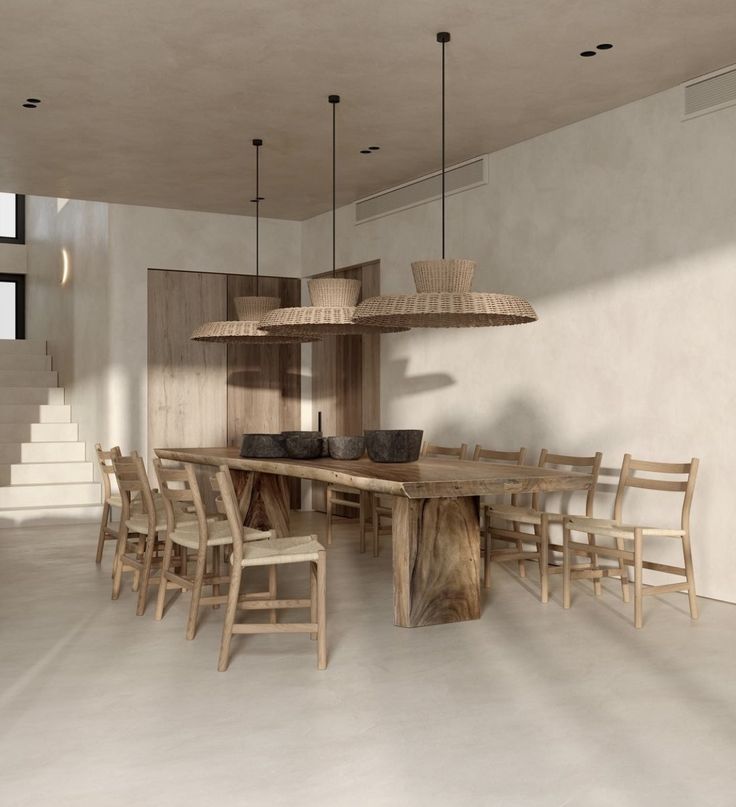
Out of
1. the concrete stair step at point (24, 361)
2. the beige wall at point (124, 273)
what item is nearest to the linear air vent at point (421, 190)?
the beige wall at point (124, 273)

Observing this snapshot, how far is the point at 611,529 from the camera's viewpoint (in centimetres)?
482

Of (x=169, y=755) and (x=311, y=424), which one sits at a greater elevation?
(x=311, y=424)

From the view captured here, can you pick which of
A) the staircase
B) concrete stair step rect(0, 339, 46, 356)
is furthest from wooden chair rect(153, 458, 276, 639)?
concrete stair step rect(0, 339, 46, 356)

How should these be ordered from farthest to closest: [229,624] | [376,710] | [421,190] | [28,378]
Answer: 1. [28,378]
2. [421,190]
3. [229,624]
4. [376,710]

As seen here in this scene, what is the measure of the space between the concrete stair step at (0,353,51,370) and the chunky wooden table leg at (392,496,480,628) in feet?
23.7

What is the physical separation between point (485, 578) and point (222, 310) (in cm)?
451

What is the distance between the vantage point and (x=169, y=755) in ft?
9.71

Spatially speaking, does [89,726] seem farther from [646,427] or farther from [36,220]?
[36,220]

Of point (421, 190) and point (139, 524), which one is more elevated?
point (421, 190)

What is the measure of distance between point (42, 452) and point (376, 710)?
679 cm

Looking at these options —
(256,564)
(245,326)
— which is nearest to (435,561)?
(256,564)

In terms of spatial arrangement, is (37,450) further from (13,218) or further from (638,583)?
(638,583)

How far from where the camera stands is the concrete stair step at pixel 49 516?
8.20 metres

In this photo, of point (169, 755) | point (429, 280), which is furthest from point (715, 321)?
point (169, 755)
